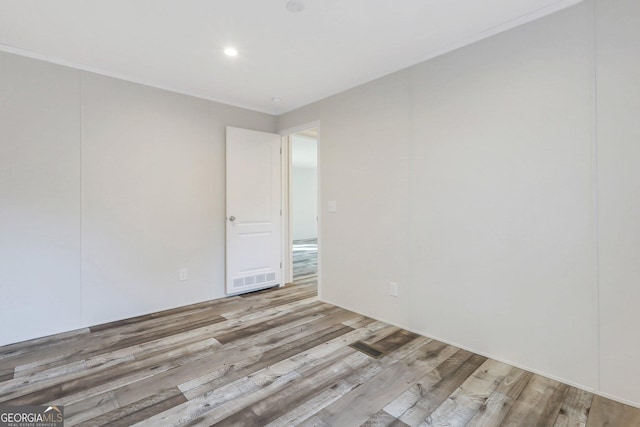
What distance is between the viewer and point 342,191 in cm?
340

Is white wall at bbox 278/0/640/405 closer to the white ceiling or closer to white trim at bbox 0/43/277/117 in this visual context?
the white ceiling

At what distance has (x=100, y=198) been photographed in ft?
9.55

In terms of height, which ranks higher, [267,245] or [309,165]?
[309,165]

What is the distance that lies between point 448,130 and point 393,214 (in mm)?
888

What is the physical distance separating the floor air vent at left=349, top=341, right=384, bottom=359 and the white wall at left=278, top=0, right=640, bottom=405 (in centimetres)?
55

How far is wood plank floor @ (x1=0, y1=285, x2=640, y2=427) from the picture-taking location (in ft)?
5.43

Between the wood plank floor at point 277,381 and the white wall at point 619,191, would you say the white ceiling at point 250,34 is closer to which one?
the white wall at point 619,191

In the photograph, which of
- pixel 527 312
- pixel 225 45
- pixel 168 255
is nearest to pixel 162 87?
pixel 225 45

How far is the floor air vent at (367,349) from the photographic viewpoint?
7.66 feet

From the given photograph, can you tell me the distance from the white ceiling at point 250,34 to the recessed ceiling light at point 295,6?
1.4 inches

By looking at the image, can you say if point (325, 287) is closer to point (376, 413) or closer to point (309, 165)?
point (376, 413)

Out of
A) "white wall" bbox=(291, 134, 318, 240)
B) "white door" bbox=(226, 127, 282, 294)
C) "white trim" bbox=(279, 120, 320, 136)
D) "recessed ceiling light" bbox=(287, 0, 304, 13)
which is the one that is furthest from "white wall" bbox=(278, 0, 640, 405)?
"white wall" bbox=(291, 134, 318, 240)

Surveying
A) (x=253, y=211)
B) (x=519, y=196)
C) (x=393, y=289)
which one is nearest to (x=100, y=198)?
(x=253, y=211)

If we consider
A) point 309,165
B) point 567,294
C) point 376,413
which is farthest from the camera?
point 309,165
